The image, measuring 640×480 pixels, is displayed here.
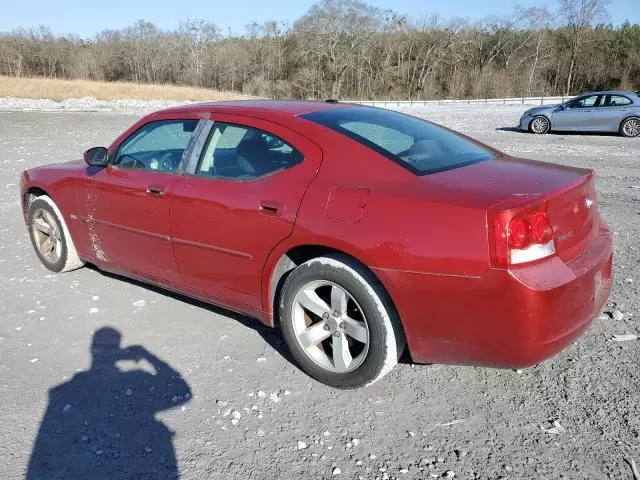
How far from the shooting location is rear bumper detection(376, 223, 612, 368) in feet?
8.06

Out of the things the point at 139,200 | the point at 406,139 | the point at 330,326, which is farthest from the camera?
the point at 139,200

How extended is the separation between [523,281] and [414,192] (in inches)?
26.3

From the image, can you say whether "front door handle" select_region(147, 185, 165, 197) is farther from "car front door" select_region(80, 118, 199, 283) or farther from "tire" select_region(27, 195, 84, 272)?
"tire" select_region(27, 195, 84, 272)

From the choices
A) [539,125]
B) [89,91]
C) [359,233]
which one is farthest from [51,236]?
[89,91]

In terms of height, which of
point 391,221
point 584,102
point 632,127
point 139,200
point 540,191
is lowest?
point 632,127

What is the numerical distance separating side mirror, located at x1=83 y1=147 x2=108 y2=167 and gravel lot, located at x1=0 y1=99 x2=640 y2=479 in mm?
1085

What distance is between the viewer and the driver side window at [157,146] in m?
3.80

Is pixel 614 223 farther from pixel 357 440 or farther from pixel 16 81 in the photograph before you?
pixel 16 81

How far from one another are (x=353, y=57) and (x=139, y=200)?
72868 mm

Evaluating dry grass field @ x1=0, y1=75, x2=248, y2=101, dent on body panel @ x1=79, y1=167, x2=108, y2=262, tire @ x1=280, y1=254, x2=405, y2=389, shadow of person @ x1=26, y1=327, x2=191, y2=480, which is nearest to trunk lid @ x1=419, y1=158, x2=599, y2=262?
tire @ x1=280, y1=254, x2=405, y2=389

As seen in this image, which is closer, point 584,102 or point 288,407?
point 288,407

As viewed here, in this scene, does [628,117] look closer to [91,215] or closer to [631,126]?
[631,126]

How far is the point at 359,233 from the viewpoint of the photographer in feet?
9.10

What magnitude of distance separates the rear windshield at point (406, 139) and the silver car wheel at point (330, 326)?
81 cm
